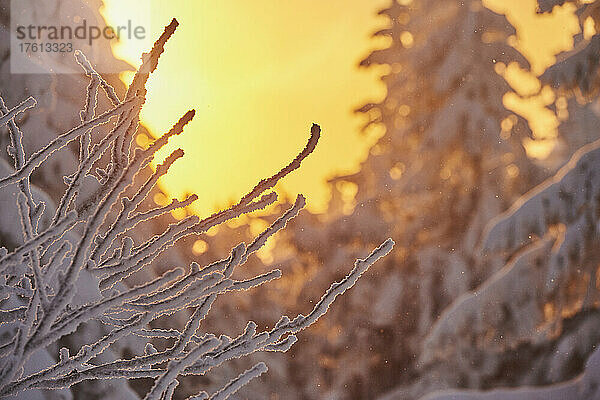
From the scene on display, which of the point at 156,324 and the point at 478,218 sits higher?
the point at 156,324

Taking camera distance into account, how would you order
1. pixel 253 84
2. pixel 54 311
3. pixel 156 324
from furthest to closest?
1. pixel 156 324
2. pixel 253 84
3. pixel 54 311

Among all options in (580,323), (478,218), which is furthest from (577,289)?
(478,218)

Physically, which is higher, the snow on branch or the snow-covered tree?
the snow-covered tree

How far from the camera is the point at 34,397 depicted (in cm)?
265

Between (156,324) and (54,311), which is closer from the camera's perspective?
(54,311)

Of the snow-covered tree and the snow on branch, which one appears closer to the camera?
the snow on branch

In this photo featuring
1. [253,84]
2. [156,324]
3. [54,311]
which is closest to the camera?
[54,311]

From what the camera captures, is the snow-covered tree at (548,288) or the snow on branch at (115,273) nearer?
the snow on branch at (115,273)

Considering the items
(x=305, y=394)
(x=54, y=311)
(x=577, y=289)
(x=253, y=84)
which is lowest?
(x=54, y=311)

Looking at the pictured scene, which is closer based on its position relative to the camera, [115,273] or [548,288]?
[115,273]

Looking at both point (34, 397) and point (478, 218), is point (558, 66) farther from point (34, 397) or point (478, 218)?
point (34, 397)

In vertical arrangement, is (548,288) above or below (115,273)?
above

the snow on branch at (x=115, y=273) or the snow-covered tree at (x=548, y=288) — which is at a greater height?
the snow-covered tree at (x=548, y=288)

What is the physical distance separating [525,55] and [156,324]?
6.35 ft
